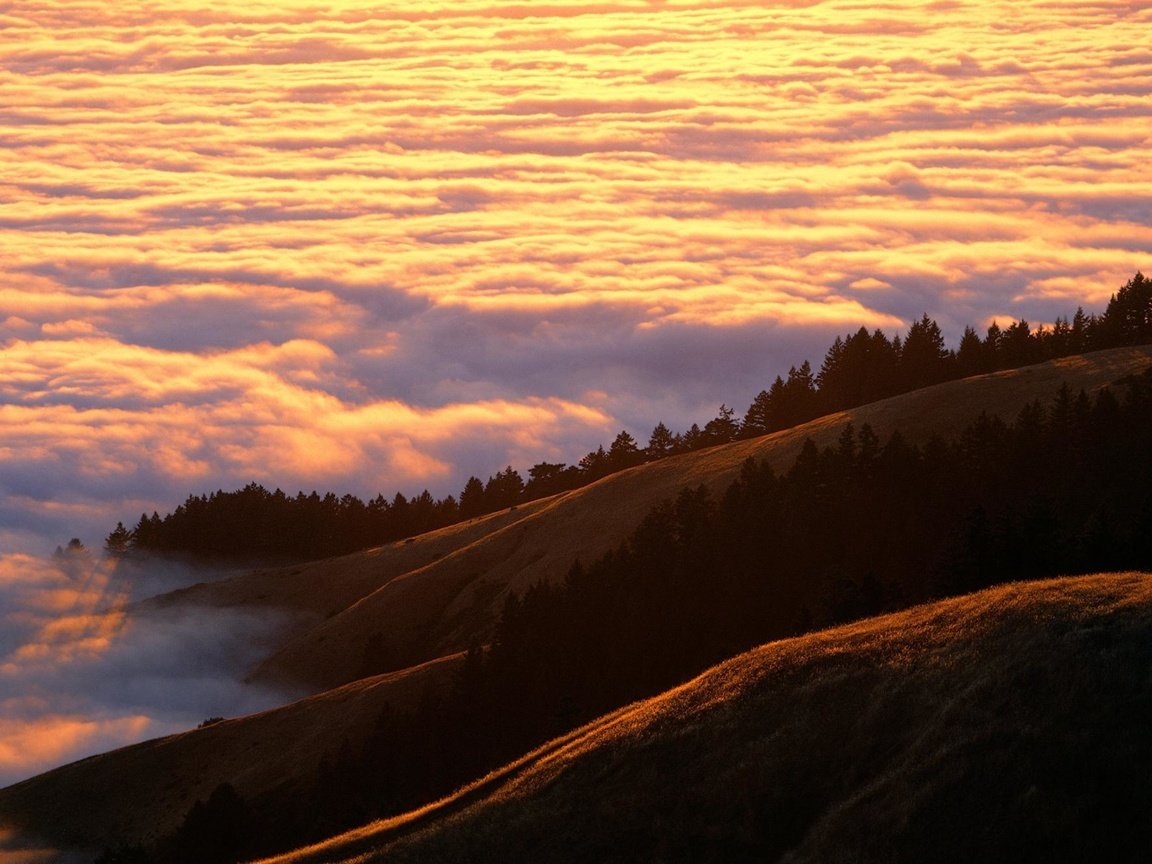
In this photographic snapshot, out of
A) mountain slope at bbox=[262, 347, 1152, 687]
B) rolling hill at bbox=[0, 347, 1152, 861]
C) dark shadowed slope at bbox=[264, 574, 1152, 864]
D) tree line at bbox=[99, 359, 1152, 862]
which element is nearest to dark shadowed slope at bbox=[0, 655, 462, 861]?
rolling hill at bbox=[0, 347, 1152, 861]

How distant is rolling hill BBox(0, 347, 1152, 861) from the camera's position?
4360 inches

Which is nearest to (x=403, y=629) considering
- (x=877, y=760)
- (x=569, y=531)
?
(x=569, y=531)

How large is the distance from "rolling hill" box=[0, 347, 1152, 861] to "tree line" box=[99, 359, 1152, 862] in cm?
554

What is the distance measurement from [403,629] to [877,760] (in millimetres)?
116507

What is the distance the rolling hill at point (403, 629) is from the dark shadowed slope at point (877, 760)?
1832 inches

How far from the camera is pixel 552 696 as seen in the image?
108812mm

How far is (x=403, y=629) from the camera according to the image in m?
165

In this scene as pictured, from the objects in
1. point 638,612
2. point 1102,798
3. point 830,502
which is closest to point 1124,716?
point 1102,798

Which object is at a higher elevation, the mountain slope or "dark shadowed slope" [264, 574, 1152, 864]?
the mountain slope

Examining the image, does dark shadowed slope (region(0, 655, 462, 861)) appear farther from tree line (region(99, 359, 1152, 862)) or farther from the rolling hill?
tree line (region(99, 359, 1152, 862))

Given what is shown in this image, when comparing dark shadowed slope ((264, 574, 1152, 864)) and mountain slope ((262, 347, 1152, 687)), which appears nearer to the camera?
dark shadowed slope ((264, 574, 1152, 864))

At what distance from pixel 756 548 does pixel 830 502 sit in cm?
929

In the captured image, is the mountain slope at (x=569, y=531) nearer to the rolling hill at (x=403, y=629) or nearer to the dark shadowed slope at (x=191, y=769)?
the rolling hill at (x=403, y=629)

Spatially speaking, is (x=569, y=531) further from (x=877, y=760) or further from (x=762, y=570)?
(x=877, y=760)
